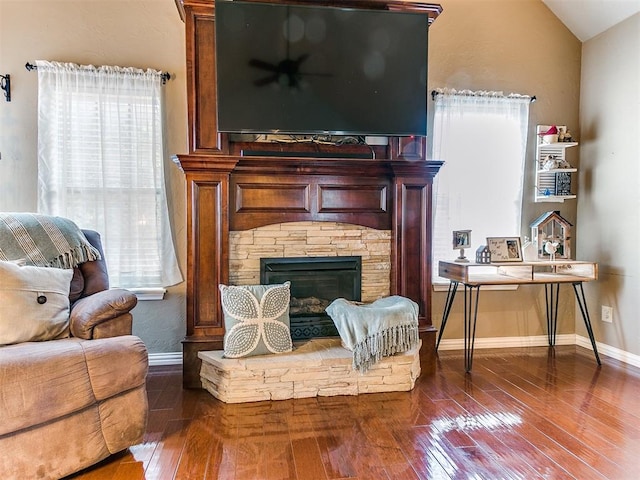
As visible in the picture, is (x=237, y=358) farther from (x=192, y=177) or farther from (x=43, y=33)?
(x=43, y=33)

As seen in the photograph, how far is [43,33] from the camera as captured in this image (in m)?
2.87

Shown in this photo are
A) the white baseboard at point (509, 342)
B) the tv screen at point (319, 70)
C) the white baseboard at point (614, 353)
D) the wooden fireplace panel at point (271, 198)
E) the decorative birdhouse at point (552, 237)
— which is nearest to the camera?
the tv screen at point (319, 70)

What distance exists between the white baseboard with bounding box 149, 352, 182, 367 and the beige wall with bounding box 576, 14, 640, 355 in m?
3.33

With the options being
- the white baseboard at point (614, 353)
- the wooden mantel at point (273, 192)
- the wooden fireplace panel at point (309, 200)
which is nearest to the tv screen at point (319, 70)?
the wooden mantel at point (273, 192)

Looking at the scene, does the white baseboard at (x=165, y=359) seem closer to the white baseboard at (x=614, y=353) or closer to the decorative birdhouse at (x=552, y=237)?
the decorative birdhouse at (x=552, y=237)

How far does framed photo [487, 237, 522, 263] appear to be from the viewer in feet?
10.4

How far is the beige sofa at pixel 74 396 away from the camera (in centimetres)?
157

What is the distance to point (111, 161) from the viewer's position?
9.59 ft

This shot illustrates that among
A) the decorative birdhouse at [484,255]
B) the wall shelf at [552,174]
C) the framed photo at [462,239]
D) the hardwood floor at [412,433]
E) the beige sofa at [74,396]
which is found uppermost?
the wall shelf at [552,174]

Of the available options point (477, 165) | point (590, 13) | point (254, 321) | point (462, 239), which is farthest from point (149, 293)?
point (590, 13)

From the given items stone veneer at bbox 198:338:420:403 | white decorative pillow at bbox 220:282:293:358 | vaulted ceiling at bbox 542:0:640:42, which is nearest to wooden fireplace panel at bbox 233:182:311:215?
white decorative pillow at bbox 220:282:293:358

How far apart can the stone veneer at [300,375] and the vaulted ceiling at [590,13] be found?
293 centimetres

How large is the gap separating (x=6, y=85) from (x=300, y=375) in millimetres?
2757

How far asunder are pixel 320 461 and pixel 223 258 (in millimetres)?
1403
